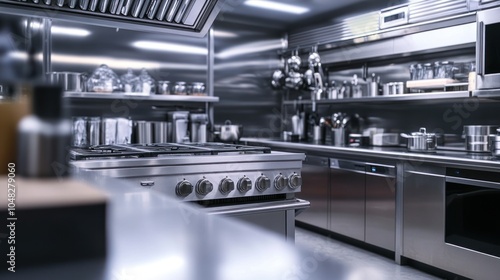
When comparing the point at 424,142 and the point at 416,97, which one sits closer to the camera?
the point at 424,142

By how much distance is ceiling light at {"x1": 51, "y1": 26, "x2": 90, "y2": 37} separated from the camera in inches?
142

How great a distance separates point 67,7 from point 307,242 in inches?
107

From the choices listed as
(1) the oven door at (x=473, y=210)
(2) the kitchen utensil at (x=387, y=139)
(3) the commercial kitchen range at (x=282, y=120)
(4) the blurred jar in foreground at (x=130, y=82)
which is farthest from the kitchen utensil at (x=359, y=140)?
(4) the blurred jar in foreground at (x=130, y=82)

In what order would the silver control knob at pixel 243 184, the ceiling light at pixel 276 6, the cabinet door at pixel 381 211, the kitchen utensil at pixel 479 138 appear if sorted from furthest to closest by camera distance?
the ceiling light at pixel 276 6 < the cabinet door at pixel 381 211 < the kitchen utensil at pixel 479 138 < the silver control knob at pixel 243 184

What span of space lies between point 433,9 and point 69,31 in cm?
295

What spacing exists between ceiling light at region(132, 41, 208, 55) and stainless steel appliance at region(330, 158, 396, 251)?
67.7 inches

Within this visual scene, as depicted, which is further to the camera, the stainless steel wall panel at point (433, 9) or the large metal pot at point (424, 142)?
the large metal pot at point (424, 142)

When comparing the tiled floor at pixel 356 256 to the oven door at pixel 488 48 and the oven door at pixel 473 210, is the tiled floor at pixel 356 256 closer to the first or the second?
the oven door at pixel 473 210

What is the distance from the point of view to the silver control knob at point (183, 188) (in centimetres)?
219

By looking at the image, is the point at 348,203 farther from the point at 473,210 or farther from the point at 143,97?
the point at 143,97

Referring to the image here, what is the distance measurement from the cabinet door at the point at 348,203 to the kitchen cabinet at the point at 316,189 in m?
0.08

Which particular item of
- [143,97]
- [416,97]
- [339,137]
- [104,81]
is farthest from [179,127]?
[416,97]

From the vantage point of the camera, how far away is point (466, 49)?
3.45 meters

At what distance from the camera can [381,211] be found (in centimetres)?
333
